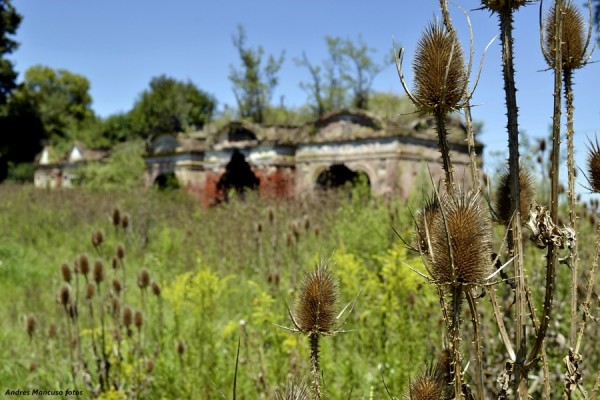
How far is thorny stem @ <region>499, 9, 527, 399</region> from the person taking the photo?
132cm

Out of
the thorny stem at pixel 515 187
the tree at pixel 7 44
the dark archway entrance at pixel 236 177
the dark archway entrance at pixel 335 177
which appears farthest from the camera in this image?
the tree at pixel 7 44

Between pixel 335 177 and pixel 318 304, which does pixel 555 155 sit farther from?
pixel 335 177

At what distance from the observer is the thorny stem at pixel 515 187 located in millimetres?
1323

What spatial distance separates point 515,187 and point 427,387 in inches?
19.2

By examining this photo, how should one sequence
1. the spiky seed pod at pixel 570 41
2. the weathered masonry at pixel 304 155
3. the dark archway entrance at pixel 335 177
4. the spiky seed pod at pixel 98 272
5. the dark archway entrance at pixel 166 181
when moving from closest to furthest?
the spiky seed pod at pixel 570 41 < the spiky seed pod at pixel 98 272 < the weathered masonry at pixel 304 155 < the dark archway entrance at pixel 335 177 < the dark archway entrance at pixel 166 181

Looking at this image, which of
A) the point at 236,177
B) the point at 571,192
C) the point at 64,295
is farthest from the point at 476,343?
the point at 236,177

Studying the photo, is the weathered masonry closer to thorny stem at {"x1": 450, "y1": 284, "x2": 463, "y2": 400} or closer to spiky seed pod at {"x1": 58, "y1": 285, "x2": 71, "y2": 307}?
spiky seed pod at {"x1": 58, "y1": 285, "x2": 71, "y2": 307}

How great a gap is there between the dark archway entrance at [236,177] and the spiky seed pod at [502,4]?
19.4 meters

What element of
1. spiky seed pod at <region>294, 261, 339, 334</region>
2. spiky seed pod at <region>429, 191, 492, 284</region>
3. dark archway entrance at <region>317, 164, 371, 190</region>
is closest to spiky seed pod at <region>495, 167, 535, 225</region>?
spiky seed pod at <region>429, 191, 492, 284</region>

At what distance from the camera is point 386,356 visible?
4.15m

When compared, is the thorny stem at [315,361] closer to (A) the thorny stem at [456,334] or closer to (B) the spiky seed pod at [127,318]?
(A) the thorny stem at [456,334]

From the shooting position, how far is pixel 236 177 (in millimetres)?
23016

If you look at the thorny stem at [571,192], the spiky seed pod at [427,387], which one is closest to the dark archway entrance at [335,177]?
Answer: the thorny stem at [571,192]

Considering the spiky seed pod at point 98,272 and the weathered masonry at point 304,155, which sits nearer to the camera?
the spiky seed pod at point 98,272
